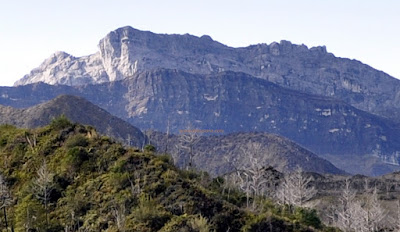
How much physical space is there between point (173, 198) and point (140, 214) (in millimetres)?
5668

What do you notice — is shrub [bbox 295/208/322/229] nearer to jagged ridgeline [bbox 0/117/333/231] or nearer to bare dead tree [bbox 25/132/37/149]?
jagged ridgeline [bbox 0/117/333/231]

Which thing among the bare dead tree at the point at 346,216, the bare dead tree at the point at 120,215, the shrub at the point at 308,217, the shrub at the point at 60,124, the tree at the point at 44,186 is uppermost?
the shrub at the point at 60,124

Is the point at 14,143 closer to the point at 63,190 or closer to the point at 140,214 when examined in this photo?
the point at 63,190

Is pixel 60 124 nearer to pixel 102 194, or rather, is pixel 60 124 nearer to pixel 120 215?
pixel 102 194

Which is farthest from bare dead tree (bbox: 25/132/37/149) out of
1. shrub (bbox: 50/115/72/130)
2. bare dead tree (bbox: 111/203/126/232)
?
bare dead tree (bbox: 111/203/126/232)

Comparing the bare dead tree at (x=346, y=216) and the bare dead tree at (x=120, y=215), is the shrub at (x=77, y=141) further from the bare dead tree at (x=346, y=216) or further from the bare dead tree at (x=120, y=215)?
the bare dead tree at (x=346, y=216)

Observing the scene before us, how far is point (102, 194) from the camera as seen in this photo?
7450 centimetres

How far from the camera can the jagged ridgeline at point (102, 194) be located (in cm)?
6956

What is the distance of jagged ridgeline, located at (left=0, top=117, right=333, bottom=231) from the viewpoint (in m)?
69.6

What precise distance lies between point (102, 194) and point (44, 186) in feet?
21.3

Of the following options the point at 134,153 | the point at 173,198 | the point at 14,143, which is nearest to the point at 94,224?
the point at 173,198

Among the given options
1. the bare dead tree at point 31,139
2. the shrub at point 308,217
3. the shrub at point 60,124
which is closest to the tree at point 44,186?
the bare dead tree at point 31,139

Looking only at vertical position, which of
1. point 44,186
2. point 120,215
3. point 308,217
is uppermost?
point 44,186

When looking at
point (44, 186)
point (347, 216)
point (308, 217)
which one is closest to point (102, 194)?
point (44, 186)
